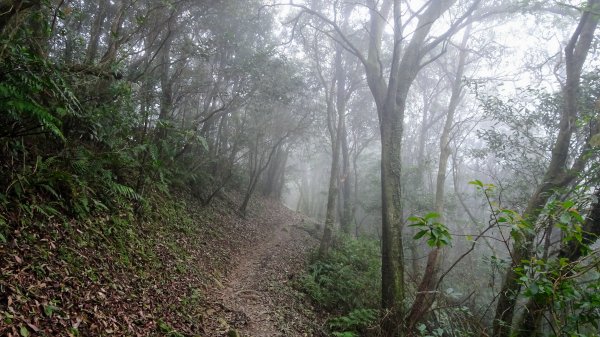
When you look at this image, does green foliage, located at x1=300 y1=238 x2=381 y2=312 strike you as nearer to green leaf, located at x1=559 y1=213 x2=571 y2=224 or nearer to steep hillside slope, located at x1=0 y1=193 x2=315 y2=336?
steep hillside slope, located at x1=0 y1=193 x2=315 y2=336

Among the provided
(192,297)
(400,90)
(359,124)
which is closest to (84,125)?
(192,297)

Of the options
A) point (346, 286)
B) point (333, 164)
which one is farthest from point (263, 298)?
point (333, 164)

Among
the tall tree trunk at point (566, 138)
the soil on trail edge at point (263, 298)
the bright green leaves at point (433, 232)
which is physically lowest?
the soil on trail edge at point (263, 298)

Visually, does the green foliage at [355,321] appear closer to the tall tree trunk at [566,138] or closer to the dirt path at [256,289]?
the dirt path at [256,289]

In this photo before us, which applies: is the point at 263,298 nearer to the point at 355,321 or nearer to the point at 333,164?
the point at 355,321

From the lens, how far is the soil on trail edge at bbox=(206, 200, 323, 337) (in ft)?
19.3

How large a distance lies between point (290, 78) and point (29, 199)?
10438mm

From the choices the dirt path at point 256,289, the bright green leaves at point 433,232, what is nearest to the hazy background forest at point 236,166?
the bright green leaves at point 433,232

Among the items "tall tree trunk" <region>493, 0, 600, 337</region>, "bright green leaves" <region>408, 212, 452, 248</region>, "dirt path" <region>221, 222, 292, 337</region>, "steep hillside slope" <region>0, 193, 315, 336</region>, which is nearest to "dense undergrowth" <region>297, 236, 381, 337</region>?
"steep hillside slope" <region>0, 193, 315, 336</region>

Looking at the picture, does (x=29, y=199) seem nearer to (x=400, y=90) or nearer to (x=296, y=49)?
(x=400, y=90)

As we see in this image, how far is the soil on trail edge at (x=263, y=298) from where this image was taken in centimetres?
588

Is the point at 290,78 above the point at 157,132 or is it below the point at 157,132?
above

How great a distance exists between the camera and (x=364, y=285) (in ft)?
27.4

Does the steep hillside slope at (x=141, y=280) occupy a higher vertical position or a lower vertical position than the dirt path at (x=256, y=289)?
higher
